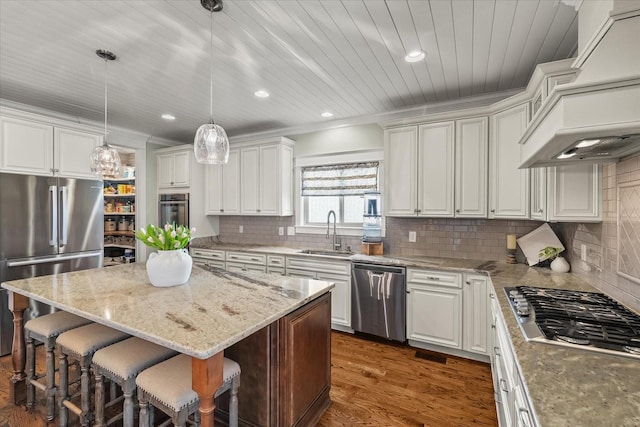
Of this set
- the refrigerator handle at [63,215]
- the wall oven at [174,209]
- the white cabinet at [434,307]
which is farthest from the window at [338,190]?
the refrigerator handle at [63,215]

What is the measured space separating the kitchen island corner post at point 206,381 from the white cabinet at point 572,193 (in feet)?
7.97

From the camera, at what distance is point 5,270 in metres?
2.92

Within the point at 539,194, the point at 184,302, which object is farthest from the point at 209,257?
the point at 539,194

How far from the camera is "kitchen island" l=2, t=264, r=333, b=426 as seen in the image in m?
1.34

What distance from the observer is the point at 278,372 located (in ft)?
5.76

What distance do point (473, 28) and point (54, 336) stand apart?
3.44 m

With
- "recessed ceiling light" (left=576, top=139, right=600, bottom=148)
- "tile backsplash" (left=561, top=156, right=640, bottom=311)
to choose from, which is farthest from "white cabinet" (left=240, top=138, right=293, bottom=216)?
"recessed ceiling light" (left=576, top=139, right=600, bottom=148)

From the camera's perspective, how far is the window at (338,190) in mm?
3988

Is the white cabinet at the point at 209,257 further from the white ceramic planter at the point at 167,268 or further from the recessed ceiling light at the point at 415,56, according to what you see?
the recessed ceiling light at the point at 415,56

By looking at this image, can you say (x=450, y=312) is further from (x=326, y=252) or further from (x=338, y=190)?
(x=338, y=190)

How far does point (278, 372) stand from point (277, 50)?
2209 mm

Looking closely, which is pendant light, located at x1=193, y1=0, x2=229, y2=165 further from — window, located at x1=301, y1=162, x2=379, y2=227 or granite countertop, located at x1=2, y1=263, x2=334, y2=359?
window, located at x1=301, y1=162, x2=379, y2=227

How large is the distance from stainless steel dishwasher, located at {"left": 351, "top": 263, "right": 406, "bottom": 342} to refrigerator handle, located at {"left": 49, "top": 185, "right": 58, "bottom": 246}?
3.17 metres

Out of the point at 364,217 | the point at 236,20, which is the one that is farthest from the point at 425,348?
the point at 236,20
